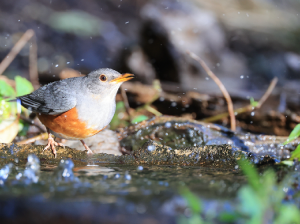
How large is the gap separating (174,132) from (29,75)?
226 inches

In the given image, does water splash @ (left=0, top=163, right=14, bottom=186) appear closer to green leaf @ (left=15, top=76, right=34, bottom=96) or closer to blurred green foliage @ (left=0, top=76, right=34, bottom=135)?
blurred green foliage @ (left=0, top=76, right=34, bottom=135)

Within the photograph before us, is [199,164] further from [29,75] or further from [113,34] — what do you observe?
[113,34]

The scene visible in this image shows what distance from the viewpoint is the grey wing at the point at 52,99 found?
3.91 meters

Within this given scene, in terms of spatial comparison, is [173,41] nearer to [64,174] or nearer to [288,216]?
[64,174]

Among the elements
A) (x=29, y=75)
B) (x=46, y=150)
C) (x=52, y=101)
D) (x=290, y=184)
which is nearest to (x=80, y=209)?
(x=290, y=184)

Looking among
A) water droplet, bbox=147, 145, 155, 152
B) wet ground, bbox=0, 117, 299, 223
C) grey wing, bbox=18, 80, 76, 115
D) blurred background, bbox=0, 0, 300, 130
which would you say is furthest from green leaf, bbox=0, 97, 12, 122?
blurred background, bbox=0, 0, 300, 130

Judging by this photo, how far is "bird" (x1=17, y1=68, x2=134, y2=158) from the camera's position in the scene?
12.7 ft

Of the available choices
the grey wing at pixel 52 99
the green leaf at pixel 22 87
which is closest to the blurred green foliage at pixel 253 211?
the grey wing at pixel 52 99

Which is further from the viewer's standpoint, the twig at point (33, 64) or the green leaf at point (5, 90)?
the twig at point (33, 64)

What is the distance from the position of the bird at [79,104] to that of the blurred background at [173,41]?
363 cm

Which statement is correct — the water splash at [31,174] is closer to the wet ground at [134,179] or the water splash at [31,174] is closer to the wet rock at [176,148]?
the wet ground at [134,179]

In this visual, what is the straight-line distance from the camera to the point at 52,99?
410 centimetres

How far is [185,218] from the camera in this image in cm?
179

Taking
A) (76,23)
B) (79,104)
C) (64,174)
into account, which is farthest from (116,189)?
(76,23)
